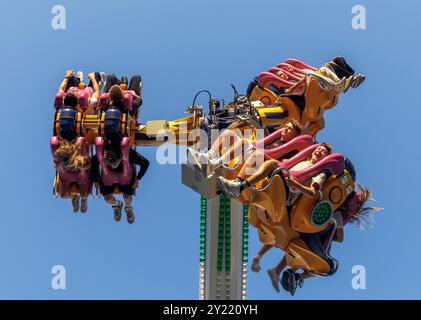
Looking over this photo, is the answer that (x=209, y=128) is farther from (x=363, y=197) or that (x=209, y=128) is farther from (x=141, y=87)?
(x=363, y=197)

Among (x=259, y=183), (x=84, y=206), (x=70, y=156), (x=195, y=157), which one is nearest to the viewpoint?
(x=259, y=183)

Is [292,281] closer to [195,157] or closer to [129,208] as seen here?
[195,157]

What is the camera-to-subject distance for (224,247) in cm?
2766

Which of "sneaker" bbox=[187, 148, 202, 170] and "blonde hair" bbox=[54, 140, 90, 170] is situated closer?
"sneaker" bbox=[187, 148, 202, 170]

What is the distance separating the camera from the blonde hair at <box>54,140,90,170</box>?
1028 inches

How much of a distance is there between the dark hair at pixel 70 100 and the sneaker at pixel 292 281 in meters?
5.88

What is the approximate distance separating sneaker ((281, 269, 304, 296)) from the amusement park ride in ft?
0.62

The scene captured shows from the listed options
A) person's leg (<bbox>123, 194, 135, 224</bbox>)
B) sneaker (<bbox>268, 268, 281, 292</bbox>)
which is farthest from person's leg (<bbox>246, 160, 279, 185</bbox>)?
person's leg (<bbox>123, 194, 135, 224</bbox>)

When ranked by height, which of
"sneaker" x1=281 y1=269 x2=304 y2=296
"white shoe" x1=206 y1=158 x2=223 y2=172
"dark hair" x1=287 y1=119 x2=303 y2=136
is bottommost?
"sneaker" x1=281 y1=269 x2=304 y2=296

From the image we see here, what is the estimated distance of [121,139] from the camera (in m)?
26.2

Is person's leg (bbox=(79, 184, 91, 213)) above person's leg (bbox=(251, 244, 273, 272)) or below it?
above

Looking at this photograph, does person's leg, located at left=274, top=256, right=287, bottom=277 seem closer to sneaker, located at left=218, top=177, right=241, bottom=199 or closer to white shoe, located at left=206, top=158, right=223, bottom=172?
white shoe, located at left=206, top=158, right=223, bottom=172

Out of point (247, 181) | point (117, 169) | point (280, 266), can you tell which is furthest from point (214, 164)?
point (280, 266)

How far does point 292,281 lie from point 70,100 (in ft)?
20.3
